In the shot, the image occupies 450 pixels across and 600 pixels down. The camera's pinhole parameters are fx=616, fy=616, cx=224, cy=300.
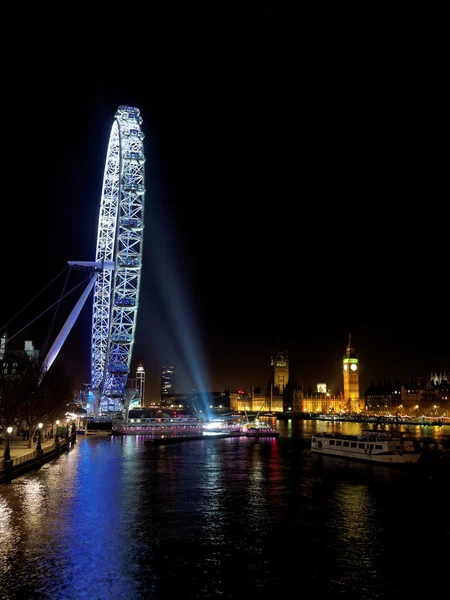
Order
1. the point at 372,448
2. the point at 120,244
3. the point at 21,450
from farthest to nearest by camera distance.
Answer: the point at 120,244, the point at 372,448, the point at 21,450

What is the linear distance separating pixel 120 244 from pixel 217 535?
46.1 m

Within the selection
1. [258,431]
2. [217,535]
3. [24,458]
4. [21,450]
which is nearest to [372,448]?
[21,450]

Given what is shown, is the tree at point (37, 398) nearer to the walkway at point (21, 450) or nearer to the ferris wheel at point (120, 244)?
the walkway at point (21, 450)

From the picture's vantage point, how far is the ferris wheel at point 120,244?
2489 inches

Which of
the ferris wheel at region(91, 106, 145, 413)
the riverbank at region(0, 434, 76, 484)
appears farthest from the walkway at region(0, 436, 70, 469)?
the ferris wheel at region(91, 106, 145, 413)

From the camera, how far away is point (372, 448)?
1889 inches

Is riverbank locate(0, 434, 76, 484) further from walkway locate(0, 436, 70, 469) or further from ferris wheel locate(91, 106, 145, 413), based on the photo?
ferris wheel locate(91, 106, 145, 413)

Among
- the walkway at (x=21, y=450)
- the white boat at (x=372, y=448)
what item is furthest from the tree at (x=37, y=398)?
the white boat at (x=372, y=448)

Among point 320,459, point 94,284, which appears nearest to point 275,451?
point 320,459

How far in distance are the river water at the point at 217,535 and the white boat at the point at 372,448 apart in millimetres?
8727

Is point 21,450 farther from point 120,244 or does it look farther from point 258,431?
point 258,431

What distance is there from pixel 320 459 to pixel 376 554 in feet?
102

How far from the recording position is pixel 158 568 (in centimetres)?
1694

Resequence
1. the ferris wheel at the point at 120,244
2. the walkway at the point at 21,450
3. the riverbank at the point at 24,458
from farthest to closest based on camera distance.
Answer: the ferris wheel at the point at 120,244 → the walkway at the point at 21,450 → the riverbank at the point at 24,458
